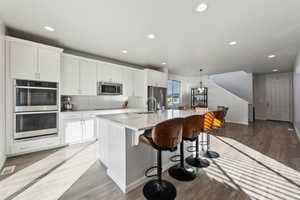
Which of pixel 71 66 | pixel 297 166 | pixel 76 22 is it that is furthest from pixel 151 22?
pixel 297 166

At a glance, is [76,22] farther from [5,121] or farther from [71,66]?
[5,121]

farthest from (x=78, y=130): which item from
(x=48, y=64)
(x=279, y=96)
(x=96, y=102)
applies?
(x=279, y=96)

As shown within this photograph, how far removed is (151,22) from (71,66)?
101 inches

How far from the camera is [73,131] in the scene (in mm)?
3322

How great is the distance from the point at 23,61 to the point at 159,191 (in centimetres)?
356

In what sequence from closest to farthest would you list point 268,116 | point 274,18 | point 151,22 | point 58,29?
point 274,18, point 151,22, point 58,29, point 268,116

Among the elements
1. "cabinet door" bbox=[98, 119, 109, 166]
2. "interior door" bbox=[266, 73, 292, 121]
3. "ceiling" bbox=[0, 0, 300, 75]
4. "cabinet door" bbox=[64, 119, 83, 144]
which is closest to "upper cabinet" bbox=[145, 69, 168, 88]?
"ceiling" bbox=[0, 0, 300, 75]

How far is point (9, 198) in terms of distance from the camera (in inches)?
61.2

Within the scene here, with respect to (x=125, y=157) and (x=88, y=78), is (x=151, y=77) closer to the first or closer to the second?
(x=88, y=78)

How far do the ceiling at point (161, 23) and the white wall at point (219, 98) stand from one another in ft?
10.5

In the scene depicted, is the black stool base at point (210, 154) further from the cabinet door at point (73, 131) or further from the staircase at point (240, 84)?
the staircase at point (240, 84)

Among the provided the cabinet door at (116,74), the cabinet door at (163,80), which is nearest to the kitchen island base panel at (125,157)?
the cabinet door at (116,74)

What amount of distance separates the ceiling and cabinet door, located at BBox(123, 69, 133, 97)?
3.90 ft

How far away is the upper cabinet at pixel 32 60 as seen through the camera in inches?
101
